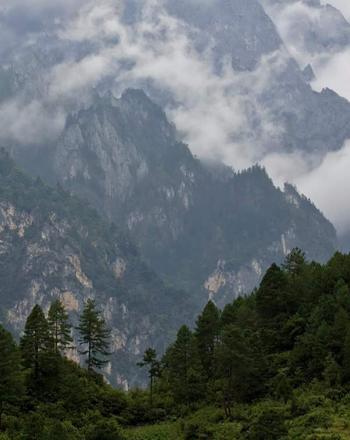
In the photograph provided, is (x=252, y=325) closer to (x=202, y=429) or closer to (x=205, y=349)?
(x=205, y=349)

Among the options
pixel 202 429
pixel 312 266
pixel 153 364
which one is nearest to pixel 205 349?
pixel 153 364

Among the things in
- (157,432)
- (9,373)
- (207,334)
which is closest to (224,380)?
(157,432)

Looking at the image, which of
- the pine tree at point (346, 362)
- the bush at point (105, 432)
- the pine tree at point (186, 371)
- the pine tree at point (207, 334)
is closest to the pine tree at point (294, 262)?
the pine tree at point (207, 334)

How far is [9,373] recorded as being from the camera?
262ft

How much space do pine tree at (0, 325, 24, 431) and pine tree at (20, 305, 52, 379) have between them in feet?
33.8

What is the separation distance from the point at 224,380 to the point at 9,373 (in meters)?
23.3

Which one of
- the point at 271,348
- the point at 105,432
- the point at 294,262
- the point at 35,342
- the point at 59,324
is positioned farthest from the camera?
the point at 294,262

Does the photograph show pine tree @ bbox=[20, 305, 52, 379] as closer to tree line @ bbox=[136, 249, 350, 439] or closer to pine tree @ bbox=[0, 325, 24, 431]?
pine tree @ bbox=[0, 325, 24, 431]

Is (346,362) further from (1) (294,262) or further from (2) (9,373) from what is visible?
(1) (294,262)

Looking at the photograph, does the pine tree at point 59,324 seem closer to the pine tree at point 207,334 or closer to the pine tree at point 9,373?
the pine tree at point 207,334

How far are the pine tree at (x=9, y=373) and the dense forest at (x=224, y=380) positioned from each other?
136mm

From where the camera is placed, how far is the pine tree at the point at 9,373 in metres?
79.3

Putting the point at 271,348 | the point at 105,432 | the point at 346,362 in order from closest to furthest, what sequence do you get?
the point at 105,432 → the point at 346,362 → the point at 271,348

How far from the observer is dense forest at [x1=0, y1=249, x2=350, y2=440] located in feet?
233
